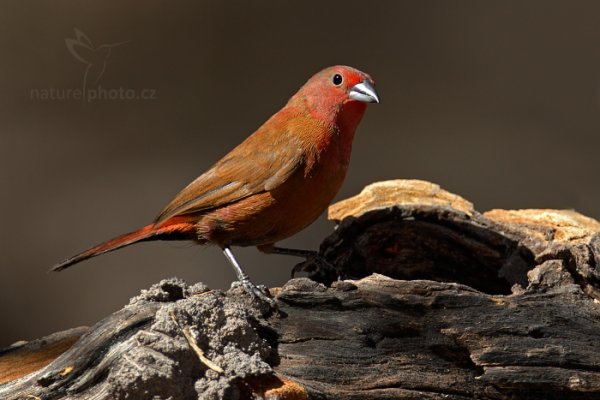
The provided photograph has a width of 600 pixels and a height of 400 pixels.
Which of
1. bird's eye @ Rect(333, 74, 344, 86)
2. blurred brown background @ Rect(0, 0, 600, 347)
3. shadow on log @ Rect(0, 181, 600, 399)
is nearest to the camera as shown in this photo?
shadow on log @ Rect(0, 181, 600, 399)

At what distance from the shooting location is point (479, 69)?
→ 621 cm

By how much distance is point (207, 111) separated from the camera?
19.6ft

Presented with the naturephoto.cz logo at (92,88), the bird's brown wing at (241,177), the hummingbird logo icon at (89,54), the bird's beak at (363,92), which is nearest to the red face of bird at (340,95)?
the bird's beak at (363,92)

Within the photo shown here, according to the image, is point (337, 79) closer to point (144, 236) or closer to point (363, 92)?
point (363, 92)

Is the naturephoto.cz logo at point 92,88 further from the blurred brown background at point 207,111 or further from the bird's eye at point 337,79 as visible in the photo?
the bird's eye at point 337,79

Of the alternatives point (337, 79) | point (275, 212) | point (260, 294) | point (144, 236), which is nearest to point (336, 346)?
point (260, 294)

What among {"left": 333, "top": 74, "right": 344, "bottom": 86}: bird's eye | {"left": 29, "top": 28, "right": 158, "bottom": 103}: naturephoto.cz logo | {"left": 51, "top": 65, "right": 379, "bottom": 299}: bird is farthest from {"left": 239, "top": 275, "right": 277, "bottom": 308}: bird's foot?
{"left": 29, "top": 28, "right": 158, "bottom": 103}: naturephoto.cz logo

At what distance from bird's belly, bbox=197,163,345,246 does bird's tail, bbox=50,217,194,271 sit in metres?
0.08

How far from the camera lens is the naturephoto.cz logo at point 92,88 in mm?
5824

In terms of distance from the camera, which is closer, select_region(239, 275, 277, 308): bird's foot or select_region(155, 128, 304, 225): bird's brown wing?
select_region(239, 275, 277, 308): bird's foot

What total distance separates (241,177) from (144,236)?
1.64 ft

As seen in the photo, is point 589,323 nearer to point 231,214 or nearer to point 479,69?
point 231,214

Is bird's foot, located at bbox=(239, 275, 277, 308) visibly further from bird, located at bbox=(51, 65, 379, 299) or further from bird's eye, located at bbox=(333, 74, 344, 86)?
bird's eye, located at bbox=(333, 74, 344, 86)

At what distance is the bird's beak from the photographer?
4.09 m
